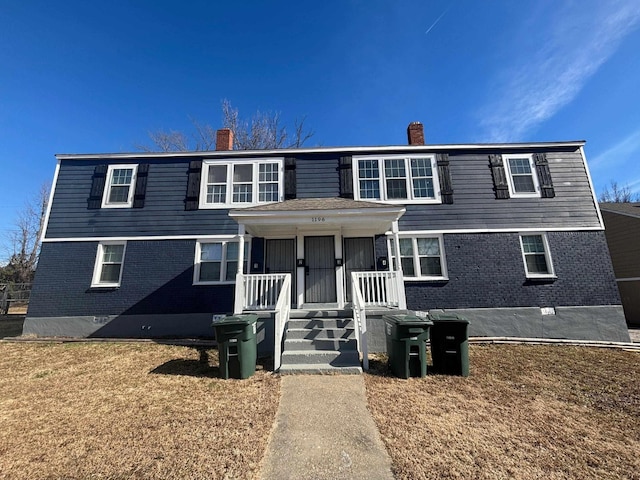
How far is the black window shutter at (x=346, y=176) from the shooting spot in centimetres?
969

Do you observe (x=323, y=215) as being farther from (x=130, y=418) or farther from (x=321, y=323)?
(x=130, y=418)

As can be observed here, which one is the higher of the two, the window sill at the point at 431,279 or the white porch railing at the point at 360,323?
the window sill at the point at 431,279

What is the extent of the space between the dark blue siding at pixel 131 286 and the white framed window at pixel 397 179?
5810 millimetres

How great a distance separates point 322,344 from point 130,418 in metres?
3.61

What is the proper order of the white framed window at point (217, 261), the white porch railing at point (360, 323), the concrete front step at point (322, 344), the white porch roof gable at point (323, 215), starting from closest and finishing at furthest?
the white porch railing at point (360, 323) → the concrete front step at point (322, 344) → the white porch roof gable at point (323, 215) → the white framed window at point (217, 261)

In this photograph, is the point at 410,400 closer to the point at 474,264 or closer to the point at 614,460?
the point at 614,460

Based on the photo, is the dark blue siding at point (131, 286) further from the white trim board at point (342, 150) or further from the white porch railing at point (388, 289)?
the white porch railing at point (388, 289)

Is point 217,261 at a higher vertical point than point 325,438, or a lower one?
higher

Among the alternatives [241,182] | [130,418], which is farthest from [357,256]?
[130,418]

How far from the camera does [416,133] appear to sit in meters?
10.5

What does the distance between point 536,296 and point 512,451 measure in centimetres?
745

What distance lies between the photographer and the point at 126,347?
24.1 ft

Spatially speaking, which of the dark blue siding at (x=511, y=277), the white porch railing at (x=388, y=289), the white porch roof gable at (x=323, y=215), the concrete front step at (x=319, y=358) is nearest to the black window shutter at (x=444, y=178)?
the dark blue siding at (x=511, y=277)

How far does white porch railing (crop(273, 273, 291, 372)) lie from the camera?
5793 mm
